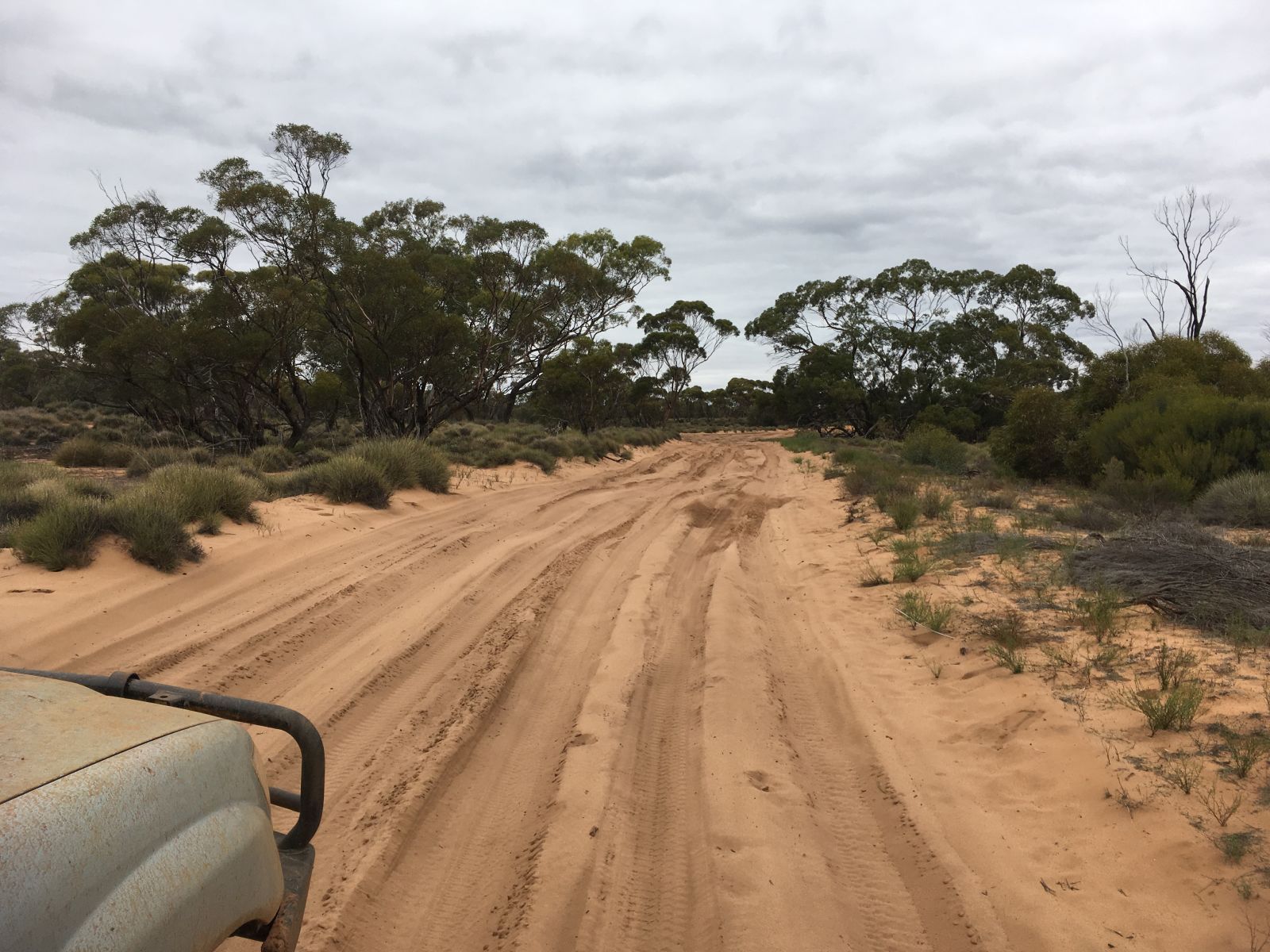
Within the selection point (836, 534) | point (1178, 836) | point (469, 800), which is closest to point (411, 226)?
point (836, 534)

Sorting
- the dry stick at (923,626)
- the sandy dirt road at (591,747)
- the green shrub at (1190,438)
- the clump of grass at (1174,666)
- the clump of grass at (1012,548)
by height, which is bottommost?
the sandy dirt road at (591,747)

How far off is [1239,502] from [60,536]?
14.3 m

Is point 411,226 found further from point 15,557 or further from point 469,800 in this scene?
point 469,800

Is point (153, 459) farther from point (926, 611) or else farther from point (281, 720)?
point (281, 720)

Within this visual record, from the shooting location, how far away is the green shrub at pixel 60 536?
647cm

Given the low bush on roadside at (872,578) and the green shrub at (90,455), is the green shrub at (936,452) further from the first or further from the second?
the green shrub at (90,455)

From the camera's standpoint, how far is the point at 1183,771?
362 cm

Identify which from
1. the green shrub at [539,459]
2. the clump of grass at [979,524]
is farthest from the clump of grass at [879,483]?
the green shrub at [539,459]

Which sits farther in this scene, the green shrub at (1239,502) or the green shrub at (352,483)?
the green shrub at (352,483)

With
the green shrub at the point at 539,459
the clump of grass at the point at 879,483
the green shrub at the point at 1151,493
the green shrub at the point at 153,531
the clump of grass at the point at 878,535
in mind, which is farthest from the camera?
the green shrub at the point at 539,459

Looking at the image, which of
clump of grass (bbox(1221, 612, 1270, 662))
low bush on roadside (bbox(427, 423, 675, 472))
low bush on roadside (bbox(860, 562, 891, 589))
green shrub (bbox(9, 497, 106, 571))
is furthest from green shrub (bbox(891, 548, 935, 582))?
low bush on roadside (bbox(427, 423, 675, 472))

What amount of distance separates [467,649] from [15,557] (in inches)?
186

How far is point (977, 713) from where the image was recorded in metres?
4.70

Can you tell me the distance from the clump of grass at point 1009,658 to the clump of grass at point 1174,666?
812mm
